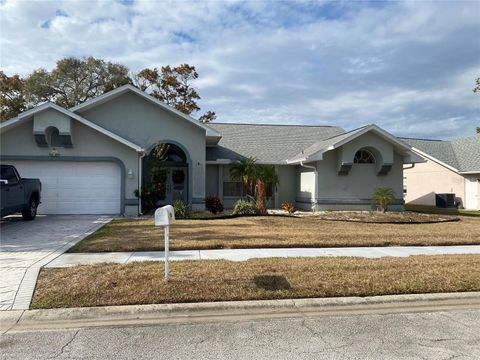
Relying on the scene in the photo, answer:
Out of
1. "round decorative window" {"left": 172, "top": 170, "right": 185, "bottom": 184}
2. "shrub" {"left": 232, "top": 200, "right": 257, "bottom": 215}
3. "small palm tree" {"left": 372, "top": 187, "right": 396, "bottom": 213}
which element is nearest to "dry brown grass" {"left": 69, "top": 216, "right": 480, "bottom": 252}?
"shrub" {"left": 232, "top": 200, "right": 257, "bottom": 215}

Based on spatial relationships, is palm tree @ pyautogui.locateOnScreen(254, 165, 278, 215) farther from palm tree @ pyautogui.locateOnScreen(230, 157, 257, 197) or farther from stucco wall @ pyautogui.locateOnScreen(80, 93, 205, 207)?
stucco wall @ pyautogui.locateOnScreen(80, 93, 205, 207)

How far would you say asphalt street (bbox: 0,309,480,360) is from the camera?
4312mm

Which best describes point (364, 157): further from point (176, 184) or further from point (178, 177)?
point (176, 184)

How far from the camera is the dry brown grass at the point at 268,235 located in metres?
10.1

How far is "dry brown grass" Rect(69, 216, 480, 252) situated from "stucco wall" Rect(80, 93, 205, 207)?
4.47 metres

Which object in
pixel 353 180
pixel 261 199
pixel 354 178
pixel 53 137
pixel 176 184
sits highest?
pixel 53 137

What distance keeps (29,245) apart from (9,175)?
4.41m

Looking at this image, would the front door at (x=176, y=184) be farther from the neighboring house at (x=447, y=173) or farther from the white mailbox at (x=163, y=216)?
the neighboring house at (x=447, y=173)

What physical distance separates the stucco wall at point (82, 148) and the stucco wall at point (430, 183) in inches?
812

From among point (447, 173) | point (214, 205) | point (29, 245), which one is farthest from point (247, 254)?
point (447, 173)

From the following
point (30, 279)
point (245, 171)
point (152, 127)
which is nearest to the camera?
point (30, 279)

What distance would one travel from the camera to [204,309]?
5.68 m

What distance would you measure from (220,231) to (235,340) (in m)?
7.58

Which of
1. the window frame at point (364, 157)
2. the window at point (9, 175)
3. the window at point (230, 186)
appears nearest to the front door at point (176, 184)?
the window at point (230, 186)
